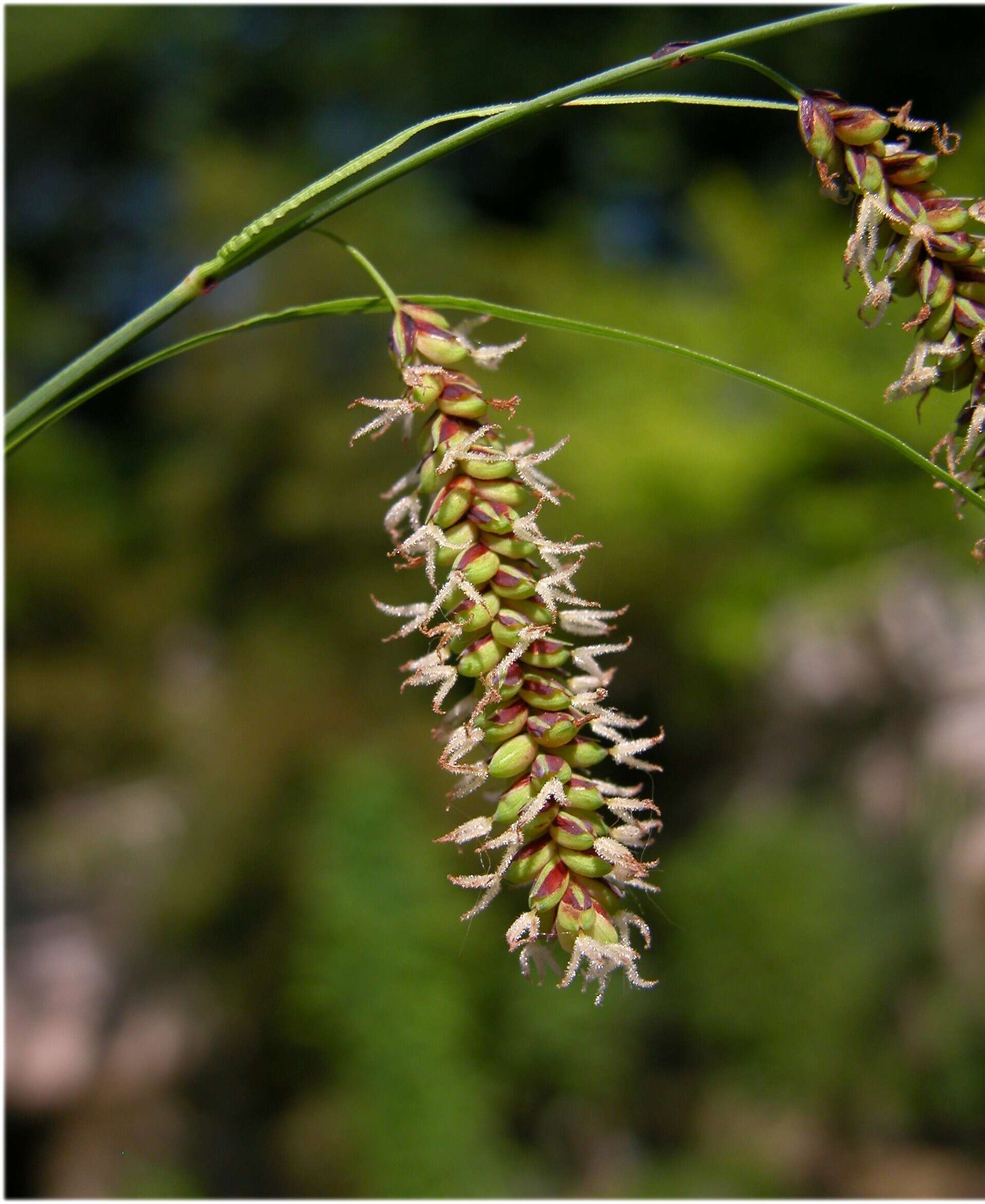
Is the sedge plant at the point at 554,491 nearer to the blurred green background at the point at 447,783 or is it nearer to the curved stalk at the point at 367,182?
the curved stalk at the point at 367,182

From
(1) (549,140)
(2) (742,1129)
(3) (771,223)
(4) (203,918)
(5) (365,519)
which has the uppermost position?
(1) (549,140)

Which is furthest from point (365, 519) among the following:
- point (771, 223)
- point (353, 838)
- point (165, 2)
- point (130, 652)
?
point (165, 2)

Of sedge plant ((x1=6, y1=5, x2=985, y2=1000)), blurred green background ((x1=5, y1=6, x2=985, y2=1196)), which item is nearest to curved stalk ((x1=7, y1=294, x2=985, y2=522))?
sedge plant ((x1=6, y1=5, x2=985, y2=1000))

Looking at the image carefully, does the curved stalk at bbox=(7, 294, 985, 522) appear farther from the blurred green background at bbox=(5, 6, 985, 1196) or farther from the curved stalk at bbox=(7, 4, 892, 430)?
the blurred green background at bbox=(5, 6, 985, 1196)

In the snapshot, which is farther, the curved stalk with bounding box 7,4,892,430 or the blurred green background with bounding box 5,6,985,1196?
the blurred green background with bounding box 5,6,985,1196

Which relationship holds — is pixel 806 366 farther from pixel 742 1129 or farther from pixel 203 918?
pixel 203 918

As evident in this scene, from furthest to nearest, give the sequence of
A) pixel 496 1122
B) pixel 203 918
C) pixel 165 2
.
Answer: pixel 165 2
pixel 203 918
pixel 496 1122

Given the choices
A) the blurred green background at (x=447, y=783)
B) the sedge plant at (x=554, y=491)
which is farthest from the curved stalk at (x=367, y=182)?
the blurred green background at (x=447, y=783)
